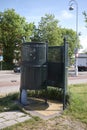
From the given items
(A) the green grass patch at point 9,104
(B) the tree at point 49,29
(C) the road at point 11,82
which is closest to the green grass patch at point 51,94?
(A) the green grass patch at point 9,104

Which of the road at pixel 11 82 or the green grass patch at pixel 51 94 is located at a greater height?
the green grass patch at pixel 51 94

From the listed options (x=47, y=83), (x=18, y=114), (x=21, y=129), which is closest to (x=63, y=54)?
(x=47, y=83)

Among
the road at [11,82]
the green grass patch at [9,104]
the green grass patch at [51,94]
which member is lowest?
the road at [11,82]

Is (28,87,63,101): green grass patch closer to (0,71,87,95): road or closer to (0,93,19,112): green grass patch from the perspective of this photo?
(0,93,19,112): green grass patch

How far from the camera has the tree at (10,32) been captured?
154 ft

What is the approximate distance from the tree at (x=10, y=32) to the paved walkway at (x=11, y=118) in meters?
39.6

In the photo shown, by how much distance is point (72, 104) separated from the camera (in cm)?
808

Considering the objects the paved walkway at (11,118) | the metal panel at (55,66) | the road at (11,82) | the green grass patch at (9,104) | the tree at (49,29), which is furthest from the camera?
the tree at (49,29)

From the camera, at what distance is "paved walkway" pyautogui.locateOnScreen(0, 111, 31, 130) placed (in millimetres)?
6459

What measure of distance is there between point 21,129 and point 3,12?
43399mm

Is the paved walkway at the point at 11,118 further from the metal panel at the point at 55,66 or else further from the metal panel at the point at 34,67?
the metal panel at the point at 55,66

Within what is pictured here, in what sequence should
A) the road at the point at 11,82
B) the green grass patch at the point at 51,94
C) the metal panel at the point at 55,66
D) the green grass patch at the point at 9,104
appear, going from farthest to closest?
the road at the point at 11,82 → the green grass patch at the point at 51,94 → the metal panel at the point at 55,66 → the green grass patch at the point at 9,104

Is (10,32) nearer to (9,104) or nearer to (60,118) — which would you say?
(9,104)

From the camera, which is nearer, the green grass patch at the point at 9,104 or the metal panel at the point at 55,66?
the green grass patch at the point at 9,104
